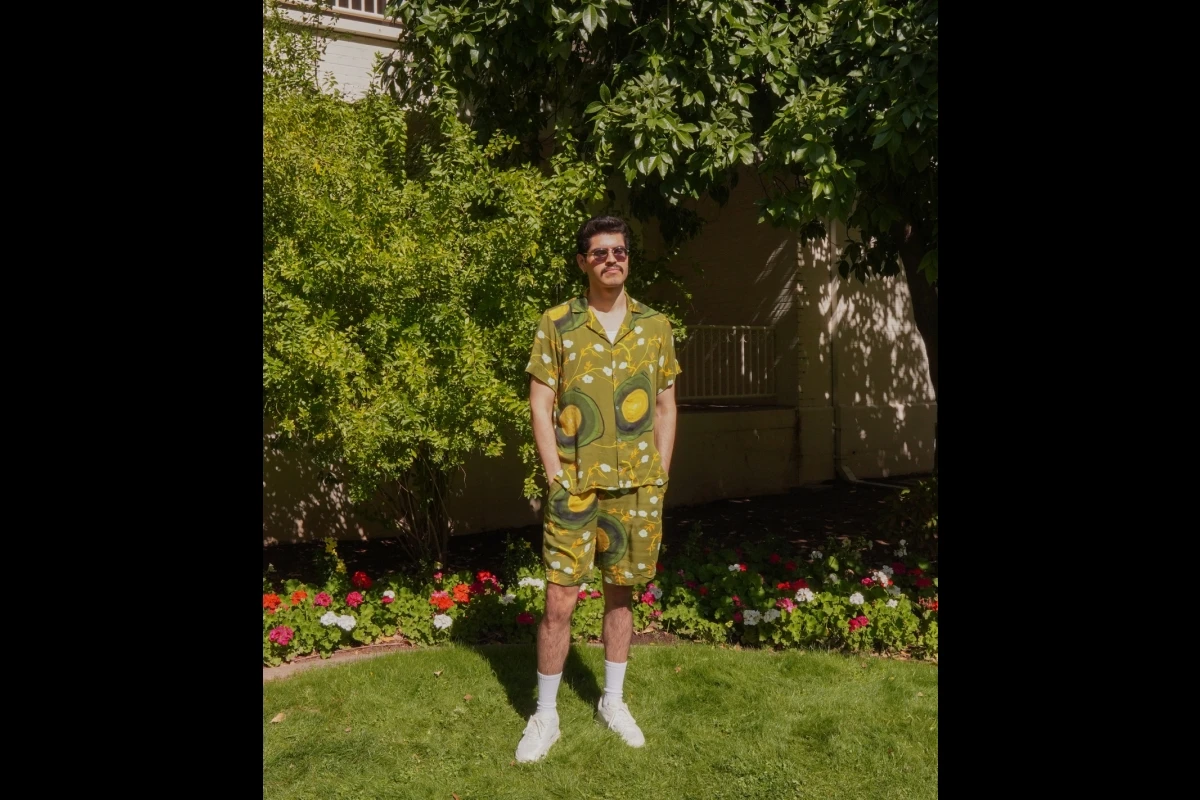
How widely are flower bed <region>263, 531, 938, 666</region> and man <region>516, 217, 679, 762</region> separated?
60.0 inches

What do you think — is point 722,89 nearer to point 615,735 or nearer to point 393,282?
point 393,282

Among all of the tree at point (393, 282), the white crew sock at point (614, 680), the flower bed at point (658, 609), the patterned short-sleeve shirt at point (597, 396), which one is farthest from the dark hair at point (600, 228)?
the flower bed at point (658, 609)

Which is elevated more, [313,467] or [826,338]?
[826,338]

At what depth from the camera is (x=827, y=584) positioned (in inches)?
219

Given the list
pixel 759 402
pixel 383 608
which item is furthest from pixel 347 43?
pixel 759 402

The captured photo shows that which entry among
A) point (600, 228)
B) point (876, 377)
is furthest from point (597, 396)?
point (876, 377)

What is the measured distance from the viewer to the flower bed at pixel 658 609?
497 cm

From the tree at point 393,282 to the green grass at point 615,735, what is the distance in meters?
1.18

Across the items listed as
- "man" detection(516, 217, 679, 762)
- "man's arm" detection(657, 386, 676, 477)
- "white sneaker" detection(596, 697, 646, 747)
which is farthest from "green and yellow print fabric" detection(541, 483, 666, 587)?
"white sneaker" detection(596, 697, 646, 747)

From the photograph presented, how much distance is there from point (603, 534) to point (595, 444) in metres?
0.35

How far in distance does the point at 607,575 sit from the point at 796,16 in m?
3.85

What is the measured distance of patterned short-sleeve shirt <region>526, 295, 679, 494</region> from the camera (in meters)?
3.60

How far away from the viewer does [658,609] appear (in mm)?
5453
